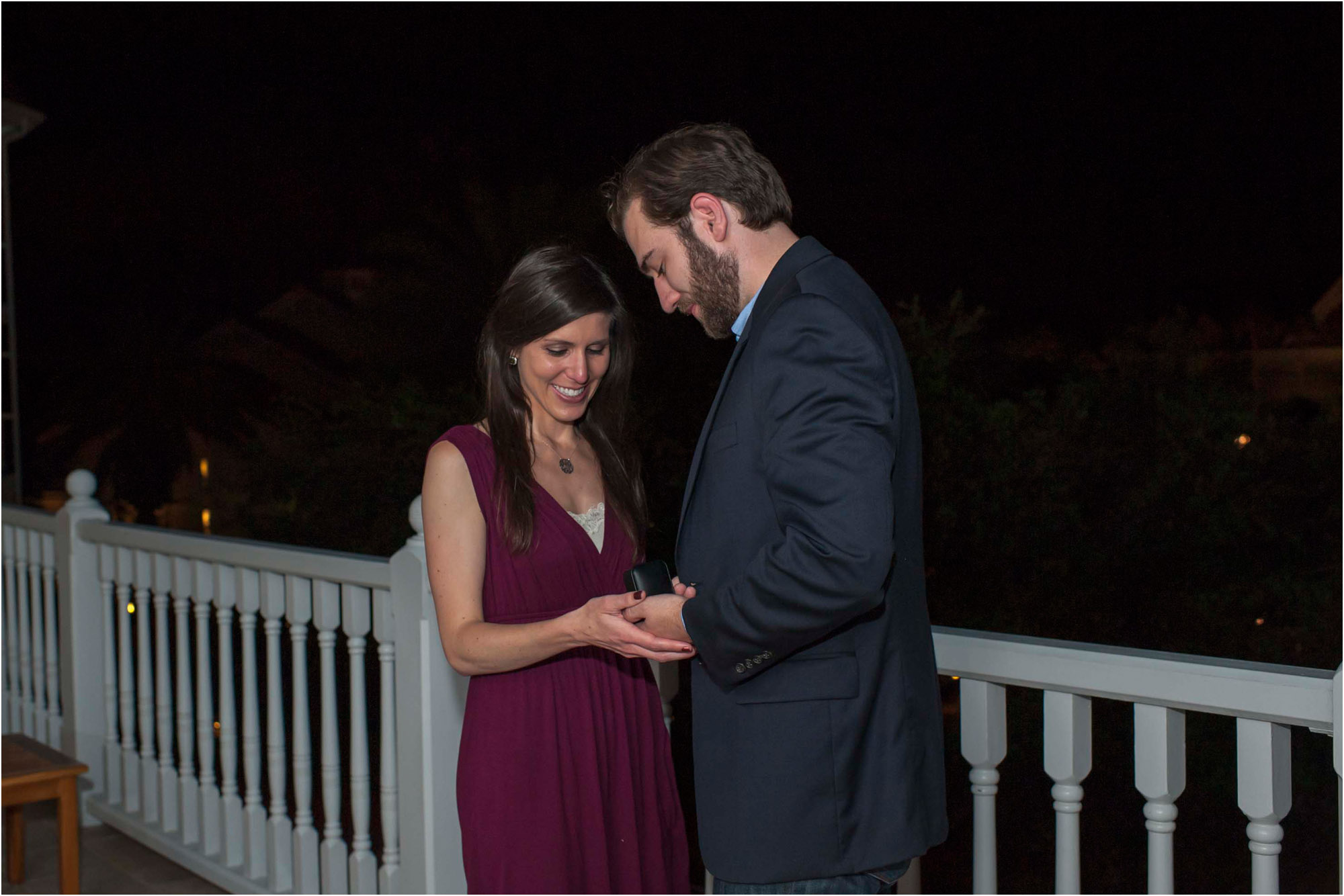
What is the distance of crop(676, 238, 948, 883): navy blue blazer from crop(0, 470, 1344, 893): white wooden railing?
336mm

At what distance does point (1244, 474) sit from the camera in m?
11.8

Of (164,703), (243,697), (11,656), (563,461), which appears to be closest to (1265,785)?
(563,461)

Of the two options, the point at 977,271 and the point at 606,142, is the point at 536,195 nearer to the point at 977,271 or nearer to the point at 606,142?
the point at 606,142

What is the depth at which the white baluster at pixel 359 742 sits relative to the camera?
278 cm

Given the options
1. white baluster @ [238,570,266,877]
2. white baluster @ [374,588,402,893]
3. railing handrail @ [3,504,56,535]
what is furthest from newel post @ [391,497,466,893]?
railing handrail @ [3,504,56,535]

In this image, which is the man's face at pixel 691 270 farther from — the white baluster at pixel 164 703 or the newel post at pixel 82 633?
the newel post at pixel 82 633

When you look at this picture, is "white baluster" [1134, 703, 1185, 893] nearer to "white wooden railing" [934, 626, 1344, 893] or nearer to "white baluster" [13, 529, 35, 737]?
"white wooden railing" [934, 626, 1344, 893]

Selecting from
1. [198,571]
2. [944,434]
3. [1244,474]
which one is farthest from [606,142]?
[198,571]

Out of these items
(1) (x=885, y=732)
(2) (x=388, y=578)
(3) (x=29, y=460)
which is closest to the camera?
(1) (x=885, y=732)

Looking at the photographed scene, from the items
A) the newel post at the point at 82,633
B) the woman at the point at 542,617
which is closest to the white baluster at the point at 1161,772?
the woman at the point at 542,617

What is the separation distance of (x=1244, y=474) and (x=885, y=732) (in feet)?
38.4

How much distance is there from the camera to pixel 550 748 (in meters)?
2.03

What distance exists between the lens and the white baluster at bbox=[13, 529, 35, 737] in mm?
4461

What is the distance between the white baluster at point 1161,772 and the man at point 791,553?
0.34 m
